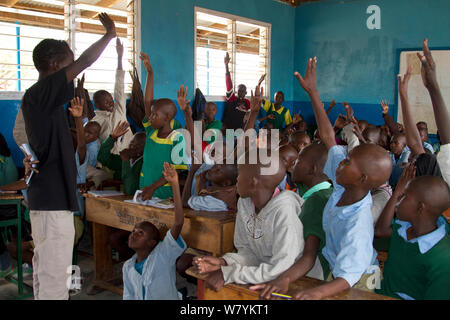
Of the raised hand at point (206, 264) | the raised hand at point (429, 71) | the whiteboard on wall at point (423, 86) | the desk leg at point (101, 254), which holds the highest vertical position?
the whiteboard on wall at point (423, 86)

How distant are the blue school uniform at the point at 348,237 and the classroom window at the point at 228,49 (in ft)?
19.3

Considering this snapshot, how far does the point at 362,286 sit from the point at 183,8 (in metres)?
6.16

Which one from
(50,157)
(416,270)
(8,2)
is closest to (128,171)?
(50,157)

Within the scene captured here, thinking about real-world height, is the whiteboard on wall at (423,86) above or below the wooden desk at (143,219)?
above

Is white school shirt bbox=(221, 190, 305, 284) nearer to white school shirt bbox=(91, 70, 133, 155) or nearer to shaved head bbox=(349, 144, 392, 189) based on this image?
shaved head bbox=(349, 144, 392, 189)

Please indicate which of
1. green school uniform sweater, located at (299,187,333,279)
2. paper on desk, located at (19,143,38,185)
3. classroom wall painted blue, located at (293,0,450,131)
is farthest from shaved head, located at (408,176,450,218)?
classroom wall painted blue, located at (293,0,450,131)

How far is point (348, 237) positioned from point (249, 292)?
420mm

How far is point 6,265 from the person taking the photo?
3510mm

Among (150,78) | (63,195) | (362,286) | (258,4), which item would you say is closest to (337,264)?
(362,286)

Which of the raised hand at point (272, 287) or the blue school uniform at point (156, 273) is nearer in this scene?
the raised hand at point (272, 287)

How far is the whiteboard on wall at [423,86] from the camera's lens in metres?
7.98

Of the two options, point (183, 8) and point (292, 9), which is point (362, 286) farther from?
point (292, 9)

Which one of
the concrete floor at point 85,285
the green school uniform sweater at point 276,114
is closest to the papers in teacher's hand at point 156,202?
the concrete floor at point 85,285

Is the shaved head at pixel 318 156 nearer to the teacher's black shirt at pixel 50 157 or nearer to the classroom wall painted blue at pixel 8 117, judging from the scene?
the teacher's black shirt at pixel 50 157
